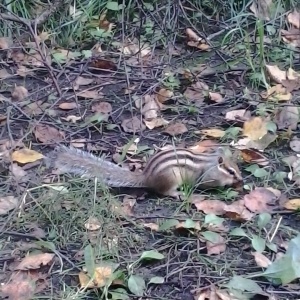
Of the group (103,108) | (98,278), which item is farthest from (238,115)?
(98,278)

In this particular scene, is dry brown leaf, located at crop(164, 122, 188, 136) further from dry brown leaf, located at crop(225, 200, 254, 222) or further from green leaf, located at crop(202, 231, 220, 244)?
green leaf, located at crop(202, 231, 220, 244)

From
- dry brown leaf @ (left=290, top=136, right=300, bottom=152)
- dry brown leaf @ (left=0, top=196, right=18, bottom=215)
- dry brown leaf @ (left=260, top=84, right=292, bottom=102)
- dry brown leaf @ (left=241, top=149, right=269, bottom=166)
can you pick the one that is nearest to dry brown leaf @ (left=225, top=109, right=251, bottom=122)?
dry brown leaf @ (left=260, top=84, right=292, bottom=102)

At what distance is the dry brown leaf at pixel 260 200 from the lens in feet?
11.8

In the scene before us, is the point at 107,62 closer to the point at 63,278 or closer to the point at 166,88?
the point at 166,88

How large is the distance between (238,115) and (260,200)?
40.8 inches

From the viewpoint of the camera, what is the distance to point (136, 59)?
554cm

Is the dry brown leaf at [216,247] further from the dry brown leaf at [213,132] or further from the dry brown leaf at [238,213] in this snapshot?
the dry brown leaf at [213,132]

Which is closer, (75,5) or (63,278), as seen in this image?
(63,278)

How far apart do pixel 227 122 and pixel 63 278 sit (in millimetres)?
1759

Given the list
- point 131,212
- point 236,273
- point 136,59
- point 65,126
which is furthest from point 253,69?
point 236,273

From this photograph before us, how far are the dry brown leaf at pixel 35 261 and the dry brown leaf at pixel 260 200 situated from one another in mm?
984

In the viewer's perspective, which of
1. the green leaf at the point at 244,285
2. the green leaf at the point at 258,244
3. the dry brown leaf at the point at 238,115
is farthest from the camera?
the dry brown leaf at the point at 238,115

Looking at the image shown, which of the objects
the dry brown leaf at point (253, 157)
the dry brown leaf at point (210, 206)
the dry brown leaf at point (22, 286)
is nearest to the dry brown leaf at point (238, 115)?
the dry brown leaf at point (253, 157)

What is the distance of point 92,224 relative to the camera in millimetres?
3438
